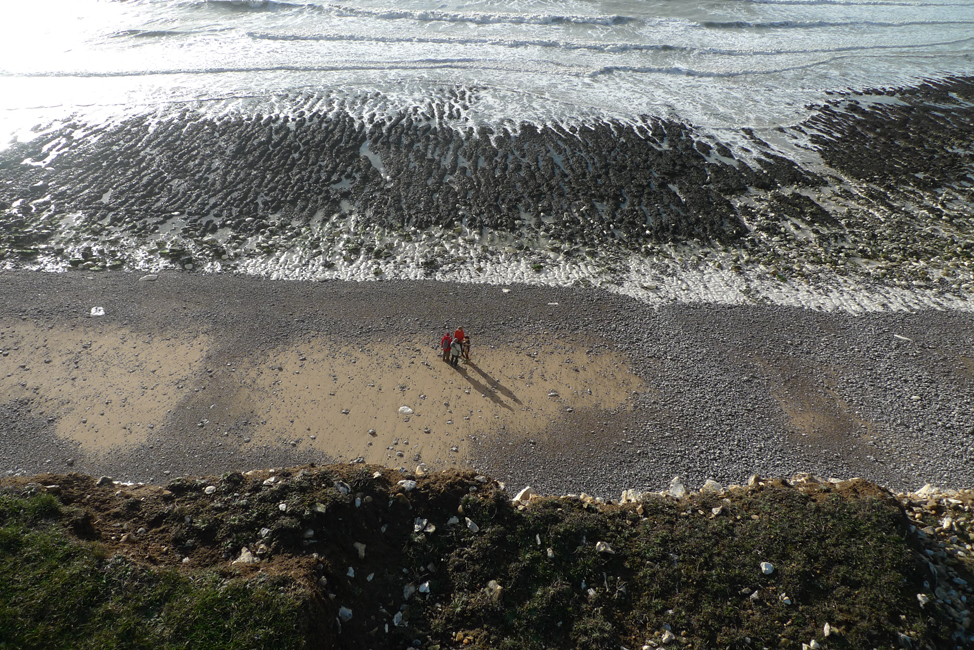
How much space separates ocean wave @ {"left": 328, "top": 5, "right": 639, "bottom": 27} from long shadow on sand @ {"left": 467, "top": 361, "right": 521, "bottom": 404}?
3826 cm

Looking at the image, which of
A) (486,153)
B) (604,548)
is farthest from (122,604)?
(486,153)

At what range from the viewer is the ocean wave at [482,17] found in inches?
1726

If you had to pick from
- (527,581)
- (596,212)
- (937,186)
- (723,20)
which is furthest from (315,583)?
(723,20)

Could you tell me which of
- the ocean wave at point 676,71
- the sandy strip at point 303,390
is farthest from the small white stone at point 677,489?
the ocean wave at point 676,71

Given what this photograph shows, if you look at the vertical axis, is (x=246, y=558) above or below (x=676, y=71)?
below

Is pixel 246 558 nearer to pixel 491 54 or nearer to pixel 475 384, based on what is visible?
pixel 475 384

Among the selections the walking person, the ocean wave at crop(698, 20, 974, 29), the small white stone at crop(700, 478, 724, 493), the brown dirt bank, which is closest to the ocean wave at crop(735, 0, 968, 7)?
the ocean wave at crop(698, 20, 974, 29)

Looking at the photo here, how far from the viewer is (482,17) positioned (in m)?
44.1

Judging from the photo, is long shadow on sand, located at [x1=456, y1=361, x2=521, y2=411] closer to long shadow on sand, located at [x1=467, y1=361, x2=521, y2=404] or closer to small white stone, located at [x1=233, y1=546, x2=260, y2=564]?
long shadow on sand, located at [x1=467, y1=361, x2=521, y2=404]

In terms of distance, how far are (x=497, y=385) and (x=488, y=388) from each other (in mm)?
299

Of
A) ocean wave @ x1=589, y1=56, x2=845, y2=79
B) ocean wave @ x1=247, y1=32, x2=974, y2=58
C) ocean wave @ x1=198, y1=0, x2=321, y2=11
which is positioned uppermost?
ocean wave @ x1=198, y1=0, x2=321, y2=11

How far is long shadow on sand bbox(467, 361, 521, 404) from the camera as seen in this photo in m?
14.7

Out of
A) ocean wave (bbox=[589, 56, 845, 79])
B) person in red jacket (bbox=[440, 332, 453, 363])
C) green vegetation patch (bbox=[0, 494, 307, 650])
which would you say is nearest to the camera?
green vegetation patch (bbox=[0, 494, 307, 650])

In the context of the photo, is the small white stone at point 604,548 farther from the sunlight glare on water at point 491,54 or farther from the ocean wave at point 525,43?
the ocean wave at point 525,43
